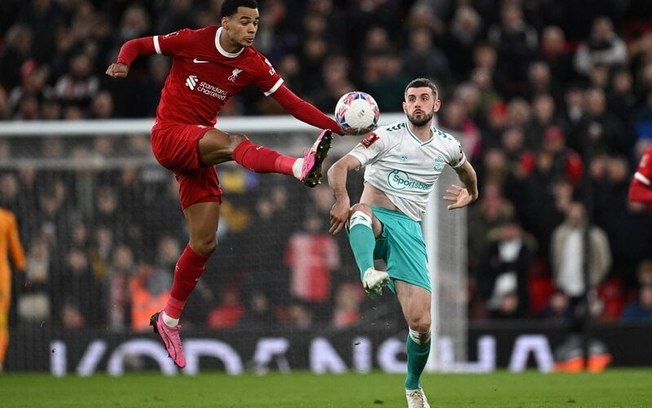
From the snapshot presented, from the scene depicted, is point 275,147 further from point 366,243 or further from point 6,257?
point 366,243

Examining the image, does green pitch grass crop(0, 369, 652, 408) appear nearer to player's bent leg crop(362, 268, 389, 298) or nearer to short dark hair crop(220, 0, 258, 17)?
player's bent leg crop(362, 268, 389, 298)

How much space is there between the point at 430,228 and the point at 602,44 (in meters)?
3.76

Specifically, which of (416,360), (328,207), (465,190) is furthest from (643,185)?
(328,207)

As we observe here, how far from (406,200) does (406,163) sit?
275 millimetres

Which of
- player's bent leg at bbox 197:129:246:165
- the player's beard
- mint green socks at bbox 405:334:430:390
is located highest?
the player's beard

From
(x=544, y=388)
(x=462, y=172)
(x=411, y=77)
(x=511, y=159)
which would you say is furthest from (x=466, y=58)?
(x=462, y=172)

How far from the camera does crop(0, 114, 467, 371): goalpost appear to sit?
16.4 metres

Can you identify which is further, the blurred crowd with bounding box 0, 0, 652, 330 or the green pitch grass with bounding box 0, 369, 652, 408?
the blurred crowd with bounding box 0, 0, 652, 330

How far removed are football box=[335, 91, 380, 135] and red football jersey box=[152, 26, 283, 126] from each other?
0.89 m

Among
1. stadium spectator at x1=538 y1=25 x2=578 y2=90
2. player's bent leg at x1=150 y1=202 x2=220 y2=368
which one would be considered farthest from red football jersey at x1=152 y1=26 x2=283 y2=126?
stadium spectator at x1=538 y1=25 x2=578 y2=90

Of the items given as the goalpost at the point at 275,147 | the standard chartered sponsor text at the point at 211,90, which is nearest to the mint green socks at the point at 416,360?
the standard chartered sponsor text at the point at 211,90

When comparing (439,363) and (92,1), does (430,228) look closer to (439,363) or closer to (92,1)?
(439,363)

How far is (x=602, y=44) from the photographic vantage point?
60.4ft

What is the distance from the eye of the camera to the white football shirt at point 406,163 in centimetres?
1053
